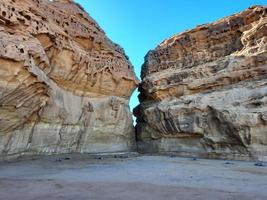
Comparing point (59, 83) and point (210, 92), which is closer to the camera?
point (59, 83)

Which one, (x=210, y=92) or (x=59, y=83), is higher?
(x=210, y=92)

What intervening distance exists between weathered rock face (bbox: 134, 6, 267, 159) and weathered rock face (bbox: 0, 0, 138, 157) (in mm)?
2235

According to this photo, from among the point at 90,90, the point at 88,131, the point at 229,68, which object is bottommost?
the point at 88,131

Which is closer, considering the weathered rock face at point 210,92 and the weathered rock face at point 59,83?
the weathered rock face at point 59,83

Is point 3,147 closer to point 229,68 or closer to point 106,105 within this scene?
point 106,105

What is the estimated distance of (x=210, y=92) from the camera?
52.4 ft

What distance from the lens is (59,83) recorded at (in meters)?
13.6

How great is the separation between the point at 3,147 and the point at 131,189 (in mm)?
7209

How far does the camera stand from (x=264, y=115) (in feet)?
41.5

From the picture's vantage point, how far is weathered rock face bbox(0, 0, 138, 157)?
9.87 meters

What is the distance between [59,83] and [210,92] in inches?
352

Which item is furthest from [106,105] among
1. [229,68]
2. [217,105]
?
[229,68]

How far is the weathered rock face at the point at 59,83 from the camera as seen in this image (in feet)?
32.4

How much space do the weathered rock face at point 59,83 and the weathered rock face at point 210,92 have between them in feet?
7.33
